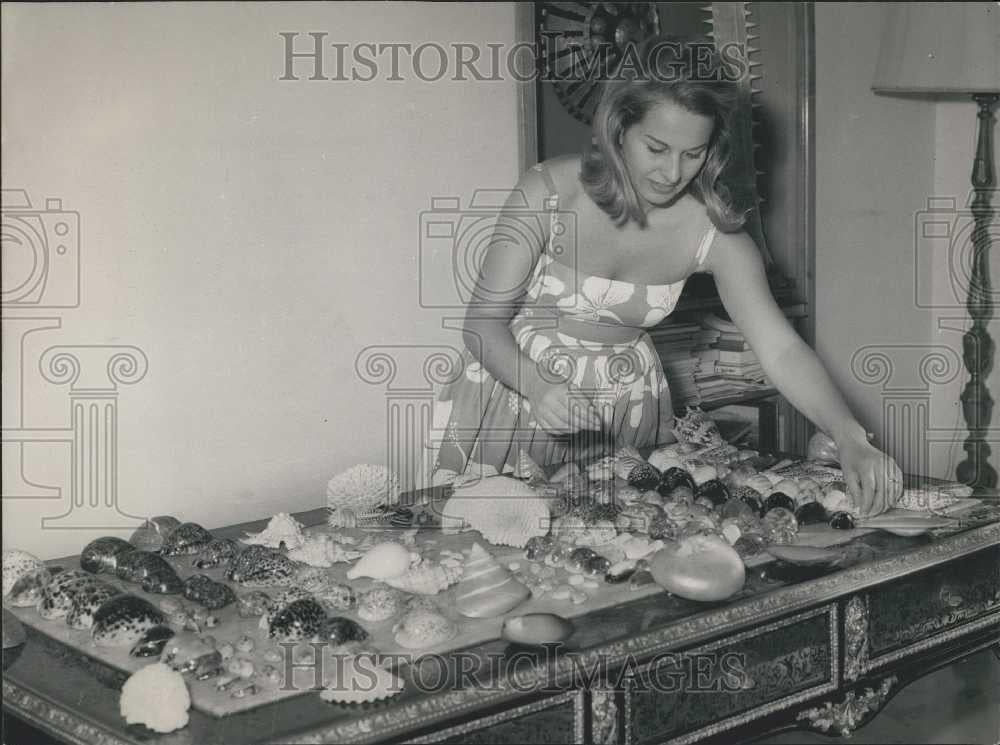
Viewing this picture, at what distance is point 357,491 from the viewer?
1.86 metres

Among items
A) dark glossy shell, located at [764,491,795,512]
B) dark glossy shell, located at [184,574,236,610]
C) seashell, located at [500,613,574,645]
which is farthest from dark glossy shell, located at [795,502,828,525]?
dark glossy shell, located at [184,574,236,610]

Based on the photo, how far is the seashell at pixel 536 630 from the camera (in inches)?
53.2

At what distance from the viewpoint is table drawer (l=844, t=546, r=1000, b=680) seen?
5.40ft

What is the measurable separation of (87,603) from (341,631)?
1.10ft

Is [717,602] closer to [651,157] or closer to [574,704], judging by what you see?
[574,704]

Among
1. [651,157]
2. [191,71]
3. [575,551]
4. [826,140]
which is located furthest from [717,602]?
[826,140]

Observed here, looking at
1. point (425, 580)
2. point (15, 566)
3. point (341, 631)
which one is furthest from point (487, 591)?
point (15, 566)

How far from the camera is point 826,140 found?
369 cm

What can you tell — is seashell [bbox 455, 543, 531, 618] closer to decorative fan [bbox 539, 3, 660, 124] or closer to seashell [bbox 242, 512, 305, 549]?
seashell [bbox 242, 512, 305, 549]

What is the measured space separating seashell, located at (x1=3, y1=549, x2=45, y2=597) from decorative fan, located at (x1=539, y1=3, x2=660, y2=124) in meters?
1.72

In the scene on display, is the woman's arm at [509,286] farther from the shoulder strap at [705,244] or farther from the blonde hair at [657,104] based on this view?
the shoulder strap at [705,244]

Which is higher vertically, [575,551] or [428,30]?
[428,30]

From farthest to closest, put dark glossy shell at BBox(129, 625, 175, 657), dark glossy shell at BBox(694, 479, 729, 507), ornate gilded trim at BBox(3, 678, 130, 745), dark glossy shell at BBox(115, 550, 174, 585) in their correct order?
dark glossy shell at BBox(694, 479, 729, 507)
dark glossy shell at BBox(115, 550, 174, 585)
dark glossy shell at BBox(129, 625, 175, 657)
ornate gilded trim at BBox(3, 678, 130, 745)

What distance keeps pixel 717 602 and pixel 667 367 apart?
1.66 m
